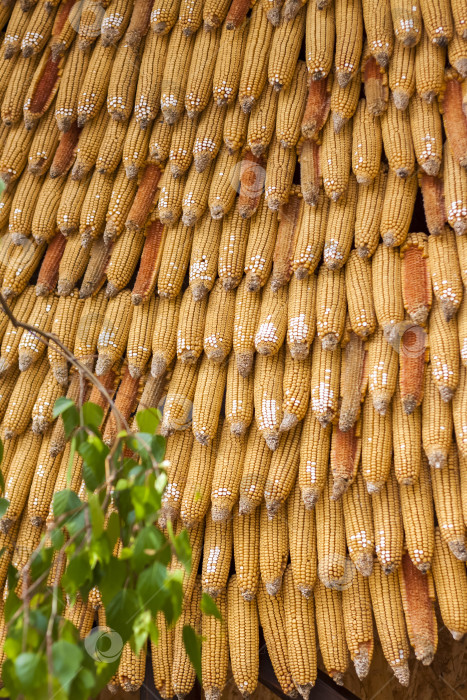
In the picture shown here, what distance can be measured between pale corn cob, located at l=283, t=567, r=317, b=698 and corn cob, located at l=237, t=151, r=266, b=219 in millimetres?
1241

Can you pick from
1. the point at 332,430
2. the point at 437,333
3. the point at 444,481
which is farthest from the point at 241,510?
the point at 437,333

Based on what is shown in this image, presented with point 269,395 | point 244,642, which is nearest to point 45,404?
point 269,395

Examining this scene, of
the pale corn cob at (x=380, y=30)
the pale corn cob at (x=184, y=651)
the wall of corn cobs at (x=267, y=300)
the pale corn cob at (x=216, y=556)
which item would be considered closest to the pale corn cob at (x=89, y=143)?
the wall of corn cobs at (x=267, y=300)

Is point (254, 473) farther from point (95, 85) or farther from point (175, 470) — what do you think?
point (95, 85)

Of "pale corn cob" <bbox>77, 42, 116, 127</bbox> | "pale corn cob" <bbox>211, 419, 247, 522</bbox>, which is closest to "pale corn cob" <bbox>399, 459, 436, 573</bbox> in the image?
"pale corn cob" <bbox>211, 419, 247, 522</bbox>

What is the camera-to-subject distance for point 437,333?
230 centimetres

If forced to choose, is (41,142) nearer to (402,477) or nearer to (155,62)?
(155,62)

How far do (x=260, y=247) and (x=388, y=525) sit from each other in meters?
1.00

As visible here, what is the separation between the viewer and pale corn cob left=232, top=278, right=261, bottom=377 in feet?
8.14

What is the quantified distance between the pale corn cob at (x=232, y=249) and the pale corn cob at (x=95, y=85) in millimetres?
701

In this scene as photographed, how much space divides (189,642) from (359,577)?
1.10m

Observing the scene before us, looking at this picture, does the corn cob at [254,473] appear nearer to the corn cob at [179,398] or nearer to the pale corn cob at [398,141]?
the corn cob at [179,398]

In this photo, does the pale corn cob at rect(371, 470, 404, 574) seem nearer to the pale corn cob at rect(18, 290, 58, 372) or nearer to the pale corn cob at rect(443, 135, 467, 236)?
the pale corn cob at rect(443, 135, 467, 236)

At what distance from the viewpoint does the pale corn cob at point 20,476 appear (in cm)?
264
